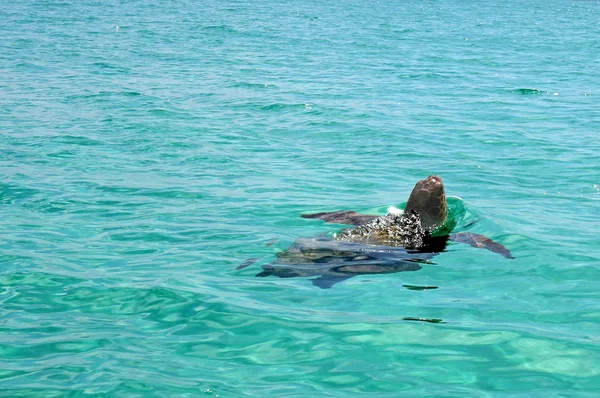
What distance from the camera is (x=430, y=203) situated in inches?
467

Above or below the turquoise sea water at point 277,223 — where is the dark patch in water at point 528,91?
above

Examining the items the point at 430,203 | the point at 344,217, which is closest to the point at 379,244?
the point at 344,217

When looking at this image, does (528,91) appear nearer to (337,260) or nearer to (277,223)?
(277,223)

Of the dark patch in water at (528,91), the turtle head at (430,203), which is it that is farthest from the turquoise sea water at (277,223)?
the turtle head at (430,203)

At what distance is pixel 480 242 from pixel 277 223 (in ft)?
9.55

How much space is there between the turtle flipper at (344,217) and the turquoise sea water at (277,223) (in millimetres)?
189

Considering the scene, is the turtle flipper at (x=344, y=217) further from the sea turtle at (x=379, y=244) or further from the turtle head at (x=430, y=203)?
the turtle head at (x=430, y=203)

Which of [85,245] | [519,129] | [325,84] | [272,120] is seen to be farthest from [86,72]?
[85,245]

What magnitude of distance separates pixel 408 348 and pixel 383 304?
1.27m

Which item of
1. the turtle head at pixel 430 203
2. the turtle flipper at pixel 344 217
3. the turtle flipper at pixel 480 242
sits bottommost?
the turtle flipper at pixel 480 242

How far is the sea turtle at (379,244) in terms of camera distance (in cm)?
960

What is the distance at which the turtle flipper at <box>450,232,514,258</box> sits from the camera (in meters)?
10.5

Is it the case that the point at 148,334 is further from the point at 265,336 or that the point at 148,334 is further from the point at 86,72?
the point at 86,72

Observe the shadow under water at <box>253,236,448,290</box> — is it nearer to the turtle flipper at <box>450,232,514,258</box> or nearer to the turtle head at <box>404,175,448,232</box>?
the turtle flipper at <box>450,232,514,258</box>
